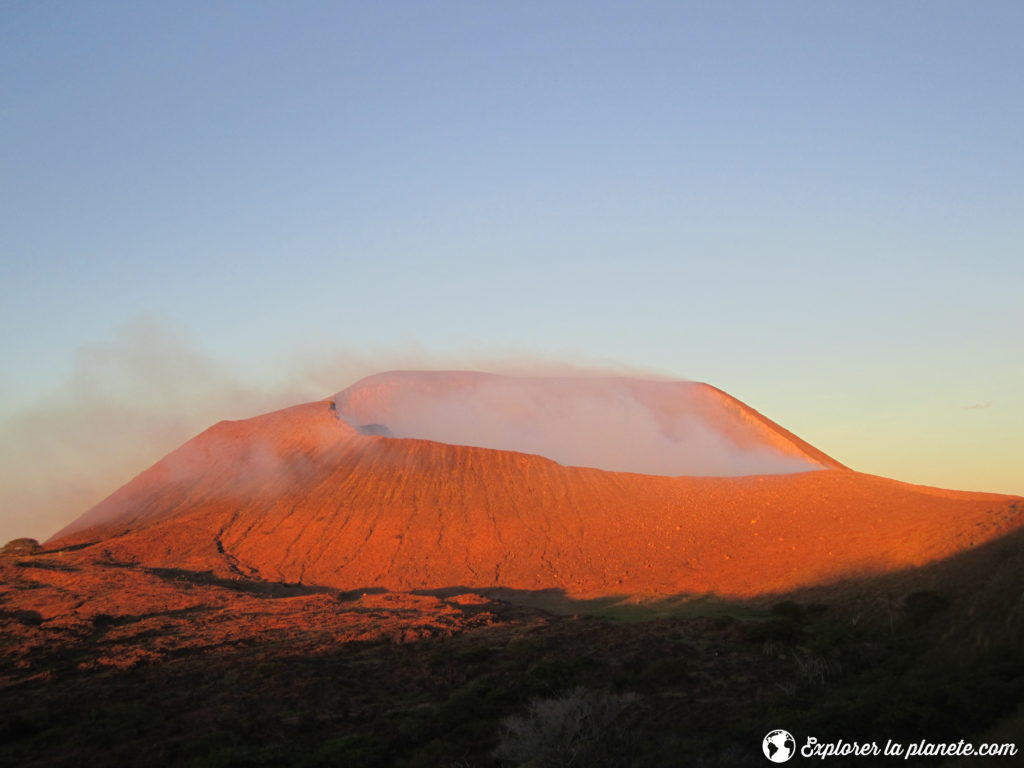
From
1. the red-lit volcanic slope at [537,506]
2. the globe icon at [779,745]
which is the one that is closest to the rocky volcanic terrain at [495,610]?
the red-lit volcanic slope at [537,506]

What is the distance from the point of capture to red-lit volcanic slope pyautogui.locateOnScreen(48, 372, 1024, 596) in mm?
31469

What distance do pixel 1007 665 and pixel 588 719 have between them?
316 inches

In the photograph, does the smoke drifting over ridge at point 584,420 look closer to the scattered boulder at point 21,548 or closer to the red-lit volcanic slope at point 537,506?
the red-lit volcanic slope at point 537,506

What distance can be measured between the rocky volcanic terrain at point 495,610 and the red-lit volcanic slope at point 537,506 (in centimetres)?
20

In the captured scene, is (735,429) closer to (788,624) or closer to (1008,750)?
(788,624)

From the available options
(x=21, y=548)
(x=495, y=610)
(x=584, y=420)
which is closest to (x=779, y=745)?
(x=495, y=610)

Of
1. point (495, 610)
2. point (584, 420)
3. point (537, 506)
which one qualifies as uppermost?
point (584, 420)

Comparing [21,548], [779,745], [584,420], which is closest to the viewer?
[779,745]

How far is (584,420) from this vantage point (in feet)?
222

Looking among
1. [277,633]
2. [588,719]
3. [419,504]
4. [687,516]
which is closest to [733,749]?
[588,719]

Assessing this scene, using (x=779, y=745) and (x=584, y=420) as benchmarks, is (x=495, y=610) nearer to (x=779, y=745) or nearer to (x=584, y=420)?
(x=779, y=745)

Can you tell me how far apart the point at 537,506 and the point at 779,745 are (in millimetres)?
33077

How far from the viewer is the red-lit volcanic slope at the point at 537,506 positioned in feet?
103

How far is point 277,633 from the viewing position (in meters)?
23.7
